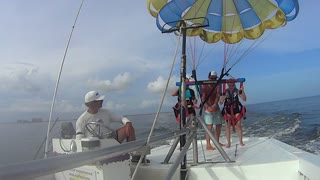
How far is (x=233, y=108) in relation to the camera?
563 centimetres

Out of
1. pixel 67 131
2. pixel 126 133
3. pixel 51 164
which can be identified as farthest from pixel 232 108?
pixel 51 164

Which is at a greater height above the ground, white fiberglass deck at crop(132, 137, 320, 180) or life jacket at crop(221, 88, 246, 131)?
life jacket at crop(221, 88, 246, 131)

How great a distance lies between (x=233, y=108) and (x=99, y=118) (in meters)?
2.70

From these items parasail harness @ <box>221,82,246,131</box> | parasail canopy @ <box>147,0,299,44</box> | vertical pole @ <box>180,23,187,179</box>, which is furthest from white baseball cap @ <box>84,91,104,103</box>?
parasail harness @ <box>221,82,246,131</box>

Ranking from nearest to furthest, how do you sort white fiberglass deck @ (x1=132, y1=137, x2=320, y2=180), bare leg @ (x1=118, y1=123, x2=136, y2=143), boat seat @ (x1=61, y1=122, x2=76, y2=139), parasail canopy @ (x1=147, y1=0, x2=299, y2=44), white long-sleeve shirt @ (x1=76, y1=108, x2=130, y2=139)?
1. boat seat @ (x1=61, y1=122, x2=76, y2=139)
2. bare leg @ (x1=118, y1=123, x2=136, y2=143)
3. white long-sleeve shirt @ (x1=76, y1=108, x2=130, y2=139)
4. white fiberglass deck @ (x1=132, y1=137, x2=320, y2=180)
5. parasail canopy @ (x1=147, y1=0, x2=299, y2=44)

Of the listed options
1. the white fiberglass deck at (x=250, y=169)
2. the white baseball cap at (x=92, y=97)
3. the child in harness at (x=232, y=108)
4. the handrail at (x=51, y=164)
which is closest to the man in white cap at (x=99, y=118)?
the white baseball cap at (x=92, y=97)

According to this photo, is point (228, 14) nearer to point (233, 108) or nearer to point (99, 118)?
point (233, 108)

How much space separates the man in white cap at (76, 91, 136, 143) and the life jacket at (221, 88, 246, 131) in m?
2.45

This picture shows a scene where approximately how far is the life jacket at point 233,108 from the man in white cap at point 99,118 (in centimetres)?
245

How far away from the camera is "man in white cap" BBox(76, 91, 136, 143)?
140 inches

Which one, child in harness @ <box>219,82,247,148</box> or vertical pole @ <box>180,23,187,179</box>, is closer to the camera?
vertical pole @ <box>180,23,187,179</box>

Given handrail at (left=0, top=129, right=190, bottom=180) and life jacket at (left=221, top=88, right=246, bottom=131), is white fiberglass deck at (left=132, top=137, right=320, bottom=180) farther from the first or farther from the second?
handrail at (left=0, top=129, right=190, bottom=180)

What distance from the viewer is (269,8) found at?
5.68m

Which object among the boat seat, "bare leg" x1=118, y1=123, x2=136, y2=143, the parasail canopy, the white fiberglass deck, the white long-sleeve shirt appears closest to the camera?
the boat seat
